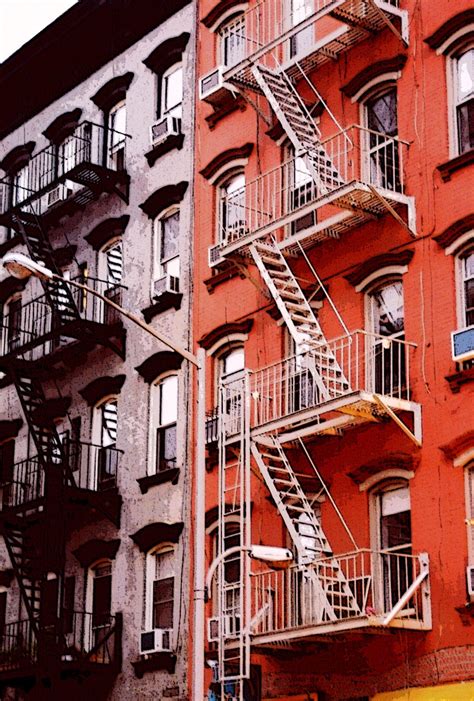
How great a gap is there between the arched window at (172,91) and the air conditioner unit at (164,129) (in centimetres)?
37

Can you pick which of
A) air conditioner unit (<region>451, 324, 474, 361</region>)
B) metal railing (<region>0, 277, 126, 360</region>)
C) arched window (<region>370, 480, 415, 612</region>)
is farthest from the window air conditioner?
air conditioner unit (<region>451, 324, 474, 361</region>)

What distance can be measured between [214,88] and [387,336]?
730 centimetres

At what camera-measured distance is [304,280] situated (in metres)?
23.9

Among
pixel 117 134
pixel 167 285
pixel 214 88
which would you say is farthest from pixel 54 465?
pixel 214 88

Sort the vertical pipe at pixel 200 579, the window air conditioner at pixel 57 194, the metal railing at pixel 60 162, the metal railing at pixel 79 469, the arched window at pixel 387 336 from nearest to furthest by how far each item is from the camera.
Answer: the vertical pipe at pixel 200 579, the arched window at pixel 387 336, the metal railing at pixel 79 469, the metal railing at pixel 60 162, the window air conditioner at pixel 57 194

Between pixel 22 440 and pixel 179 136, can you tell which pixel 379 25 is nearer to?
pixel 179 136

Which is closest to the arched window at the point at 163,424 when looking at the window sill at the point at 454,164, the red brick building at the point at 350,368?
the red brick building at the point at 350,368

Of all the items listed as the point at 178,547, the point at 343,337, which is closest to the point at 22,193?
the point at 178,547

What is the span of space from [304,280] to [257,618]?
5.77 m

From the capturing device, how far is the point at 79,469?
28.9 metres

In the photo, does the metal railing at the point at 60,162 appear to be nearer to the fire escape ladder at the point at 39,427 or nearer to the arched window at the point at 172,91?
the arched window at the point at 172,91

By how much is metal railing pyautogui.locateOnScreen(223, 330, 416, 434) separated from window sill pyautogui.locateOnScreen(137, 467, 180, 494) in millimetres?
2094

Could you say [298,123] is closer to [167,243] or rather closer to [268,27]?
[268,27]

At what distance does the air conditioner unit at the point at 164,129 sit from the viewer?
2858 cm
